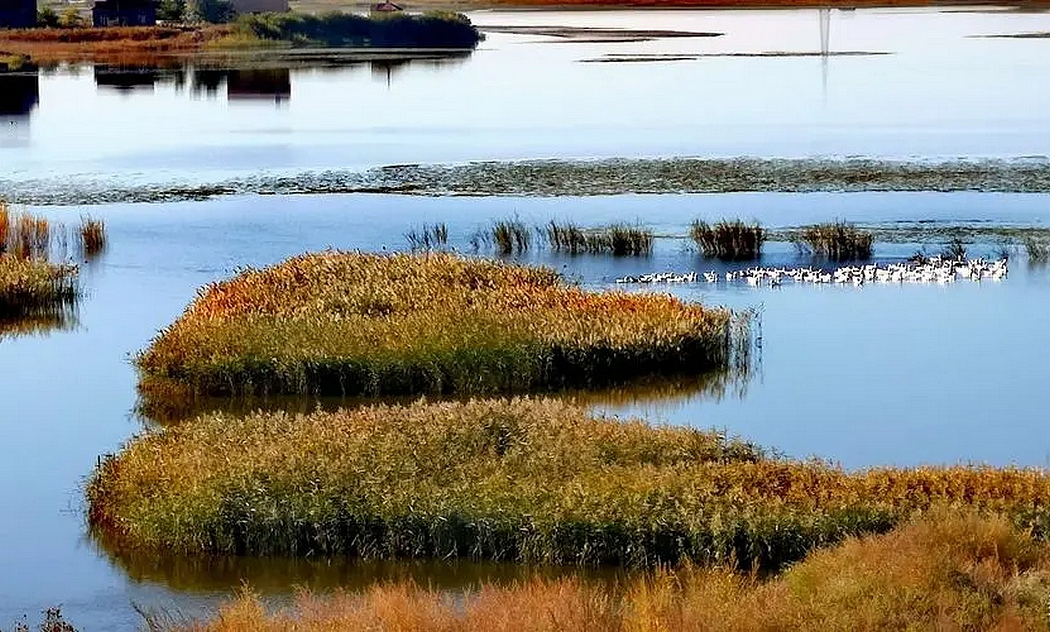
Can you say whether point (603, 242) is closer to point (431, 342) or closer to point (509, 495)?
point (431, 342)

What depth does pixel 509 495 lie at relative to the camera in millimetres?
15570

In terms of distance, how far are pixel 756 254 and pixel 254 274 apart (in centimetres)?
930

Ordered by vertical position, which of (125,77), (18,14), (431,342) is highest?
(18,14)

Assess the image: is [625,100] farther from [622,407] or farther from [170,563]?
[170,563]

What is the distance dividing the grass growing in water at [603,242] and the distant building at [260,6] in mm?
73485

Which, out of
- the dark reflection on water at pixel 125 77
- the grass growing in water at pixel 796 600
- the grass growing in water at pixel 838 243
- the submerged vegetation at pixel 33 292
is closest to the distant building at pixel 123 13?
the dark reflection on water at pixel 125 77

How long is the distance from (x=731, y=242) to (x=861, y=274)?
2.75 metres

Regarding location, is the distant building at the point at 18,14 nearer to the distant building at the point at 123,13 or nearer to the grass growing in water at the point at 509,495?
the distant building at the point at 123,13

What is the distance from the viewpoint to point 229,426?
715 inches

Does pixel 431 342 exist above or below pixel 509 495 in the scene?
above

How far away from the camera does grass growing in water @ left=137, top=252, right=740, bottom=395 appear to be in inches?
861

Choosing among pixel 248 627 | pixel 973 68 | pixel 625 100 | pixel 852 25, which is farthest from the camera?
pixel 852 25

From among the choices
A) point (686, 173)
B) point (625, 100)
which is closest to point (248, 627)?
point (686, 173)

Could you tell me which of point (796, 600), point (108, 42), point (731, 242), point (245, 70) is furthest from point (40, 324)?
point (108, 42)
